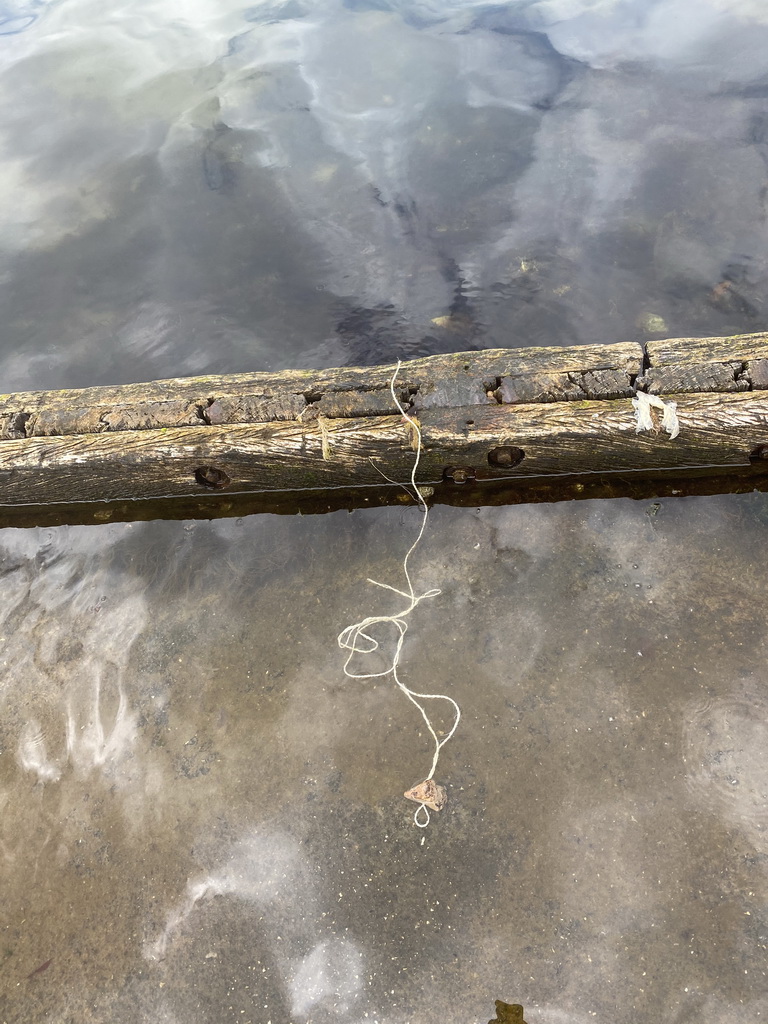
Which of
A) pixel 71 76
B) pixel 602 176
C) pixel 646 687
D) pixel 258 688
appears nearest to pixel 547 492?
pixel 646 687

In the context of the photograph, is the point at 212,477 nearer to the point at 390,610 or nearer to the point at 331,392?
the point at 331,392

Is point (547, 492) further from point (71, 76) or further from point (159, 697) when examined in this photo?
point (71, 76)

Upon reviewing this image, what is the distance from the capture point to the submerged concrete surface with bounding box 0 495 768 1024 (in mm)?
2260

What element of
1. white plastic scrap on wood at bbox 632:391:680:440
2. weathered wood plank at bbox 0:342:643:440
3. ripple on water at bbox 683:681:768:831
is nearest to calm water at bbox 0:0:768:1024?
ripple on water at bbox 683:681:768:831

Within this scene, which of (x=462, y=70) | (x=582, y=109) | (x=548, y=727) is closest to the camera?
(x=548, y=727)

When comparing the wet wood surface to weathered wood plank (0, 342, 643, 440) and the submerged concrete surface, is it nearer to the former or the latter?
weathered wood plank (0, 342, 643, 440)

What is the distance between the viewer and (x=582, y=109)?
485cm

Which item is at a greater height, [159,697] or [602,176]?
[602,176]

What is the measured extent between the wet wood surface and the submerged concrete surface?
245mm

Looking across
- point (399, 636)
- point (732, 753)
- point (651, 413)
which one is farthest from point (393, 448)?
point (732, 753)

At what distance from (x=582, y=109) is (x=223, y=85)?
3206 millimetres

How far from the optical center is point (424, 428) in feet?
9.59

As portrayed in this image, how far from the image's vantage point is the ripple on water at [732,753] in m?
2.42

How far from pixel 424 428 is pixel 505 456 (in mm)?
486
